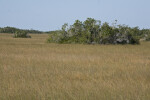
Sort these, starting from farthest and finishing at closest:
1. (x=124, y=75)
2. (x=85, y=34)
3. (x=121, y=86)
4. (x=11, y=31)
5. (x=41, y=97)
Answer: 1. (x=11, y=31)
2. (x=85, y=34)
3. (x=124, y=75)
4. (x=121, y=86)
5. (x=41, y=97)

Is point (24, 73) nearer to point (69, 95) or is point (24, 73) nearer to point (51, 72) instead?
point (51, 72)

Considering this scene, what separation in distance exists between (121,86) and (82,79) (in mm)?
1916

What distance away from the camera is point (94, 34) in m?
35.6

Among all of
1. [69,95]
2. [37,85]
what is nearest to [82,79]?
[37,85]

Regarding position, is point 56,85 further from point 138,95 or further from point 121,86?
point 138,95

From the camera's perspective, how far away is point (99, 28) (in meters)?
35.9

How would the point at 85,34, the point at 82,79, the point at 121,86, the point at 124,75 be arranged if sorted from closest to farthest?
the point at 121,86 → the point at 82,79 → the point at 124,75 → the point at 85,34

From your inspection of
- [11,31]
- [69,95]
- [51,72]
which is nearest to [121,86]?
[69,95]

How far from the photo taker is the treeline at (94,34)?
35.0 m

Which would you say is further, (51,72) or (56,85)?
(51,72)

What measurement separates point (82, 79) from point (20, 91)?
2.80 meters

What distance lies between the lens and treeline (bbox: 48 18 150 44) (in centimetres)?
3497

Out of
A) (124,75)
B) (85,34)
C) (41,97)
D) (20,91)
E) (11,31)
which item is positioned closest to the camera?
(41,97)

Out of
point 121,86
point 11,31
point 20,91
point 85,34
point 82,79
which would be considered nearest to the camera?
point 20,91
